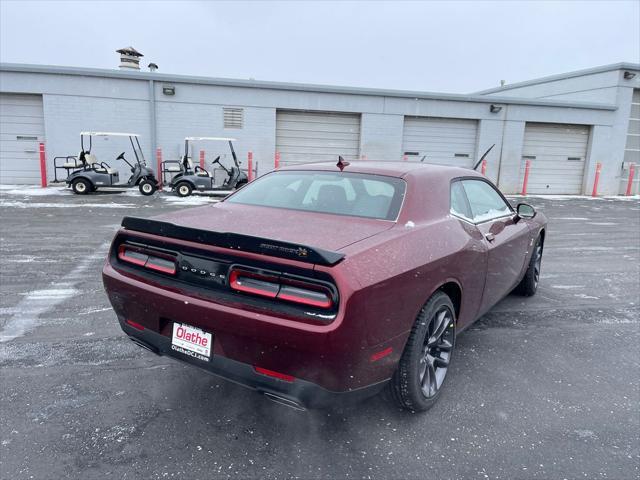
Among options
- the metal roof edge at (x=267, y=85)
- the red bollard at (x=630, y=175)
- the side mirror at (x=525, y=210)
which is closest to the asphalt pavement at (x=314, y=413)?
the side mirror at (x=525, y=210)

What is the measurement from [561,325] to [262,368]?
325 cm

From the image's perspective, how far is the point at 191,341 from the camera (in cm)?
232

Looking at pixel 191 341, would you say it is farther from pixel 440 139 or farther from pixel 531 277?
pixel 440 139

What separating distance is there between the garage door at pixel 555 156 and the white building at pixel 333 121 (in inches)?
1.7

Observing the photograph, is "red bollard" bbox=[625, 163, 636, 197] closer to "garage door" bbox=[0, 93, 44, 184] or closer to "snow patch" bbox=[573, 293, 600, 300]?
"snow patch" bbox=[573, 293, 600, 300]

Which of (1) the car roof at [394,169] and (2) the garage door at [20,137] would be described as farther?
(2) the garage door at [20,137]

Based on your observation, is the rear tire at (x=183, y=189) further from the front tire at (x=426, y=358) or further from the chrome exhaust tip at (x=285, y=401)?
the chrome exhaust tip at (x=285, y=401)

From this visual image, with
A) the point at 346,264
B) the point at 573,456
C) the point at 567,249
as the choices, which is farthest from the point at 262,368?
the point at 567,249

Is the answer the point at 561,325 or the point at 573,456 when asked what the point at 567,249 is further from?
the point at 573,456

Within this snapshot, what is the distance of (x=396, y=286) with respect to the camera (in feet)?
7.17

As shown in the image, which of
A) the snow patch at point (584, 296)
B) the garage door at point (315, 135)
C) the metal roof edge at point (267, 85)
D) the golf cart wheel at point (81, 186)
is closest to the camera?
the snow patch at point (584, 296)

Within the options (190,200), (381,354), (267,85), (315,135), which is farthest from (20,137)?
(381,354)

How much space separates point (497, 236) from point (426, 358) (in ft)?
4.43

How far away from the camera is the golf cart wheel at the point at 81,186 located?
13.2 metres
